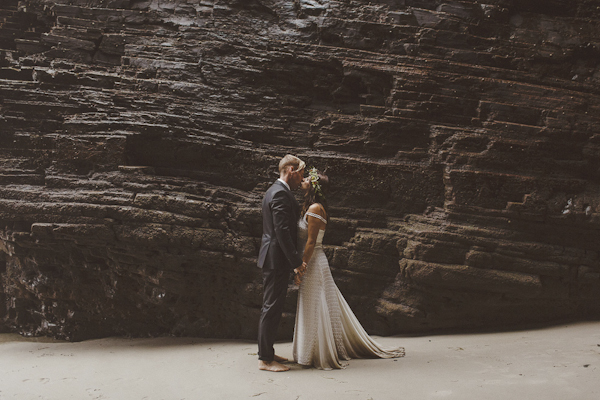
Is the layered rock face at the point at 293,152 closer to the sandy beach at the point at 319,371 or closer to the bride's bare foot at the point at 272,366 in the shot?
the sandy beach at the point at 319,371

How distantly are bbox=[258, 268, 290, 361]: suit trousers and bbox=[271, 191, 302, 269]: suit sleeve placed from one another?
0.24 m

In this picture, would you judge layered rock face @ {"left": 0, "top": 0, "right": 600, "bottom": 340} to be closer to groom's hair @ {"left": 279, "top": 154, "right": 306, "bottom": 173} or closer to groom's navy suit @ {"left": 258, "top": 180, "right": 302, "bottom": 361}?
groom's navy suit @ {"left": 258, "top": 180, "right": 302, "bottom": 361}

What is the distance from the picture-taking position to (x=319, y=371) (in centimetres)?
412

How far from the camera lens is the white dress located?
4234 millimetres

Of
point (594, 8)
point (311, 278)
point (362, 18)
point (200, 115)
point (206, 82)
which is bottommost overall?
point (311, 278)

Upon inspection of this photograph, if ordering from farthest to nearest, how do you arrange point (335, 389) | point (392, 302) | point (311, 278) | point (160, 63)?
point (160, 63)
point (392, 302)
point (311, 278)
point (335, 389)

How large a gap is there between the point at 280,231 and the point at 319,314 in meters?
0.99

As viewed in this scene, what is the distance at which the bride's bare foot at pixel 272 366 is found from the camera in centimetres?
416

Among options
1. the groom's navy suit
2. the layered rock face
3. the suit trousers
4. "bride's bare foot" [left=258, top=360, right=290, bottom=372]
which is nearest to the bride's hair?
the groom's navy suit

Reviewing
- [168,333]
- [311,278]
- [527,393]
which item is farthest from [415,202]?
[168,333]

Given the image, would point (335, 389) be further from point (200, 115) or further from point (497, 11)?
point (497, 11)

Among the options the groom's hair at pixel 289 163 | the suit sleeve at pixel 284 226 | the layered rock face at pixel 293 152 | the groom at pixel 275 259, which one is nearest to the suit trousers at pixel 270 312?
the groom at pixel 275 259

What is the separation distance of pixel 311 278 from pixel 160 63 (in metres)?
4.20

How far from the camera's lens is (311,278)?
434cm
